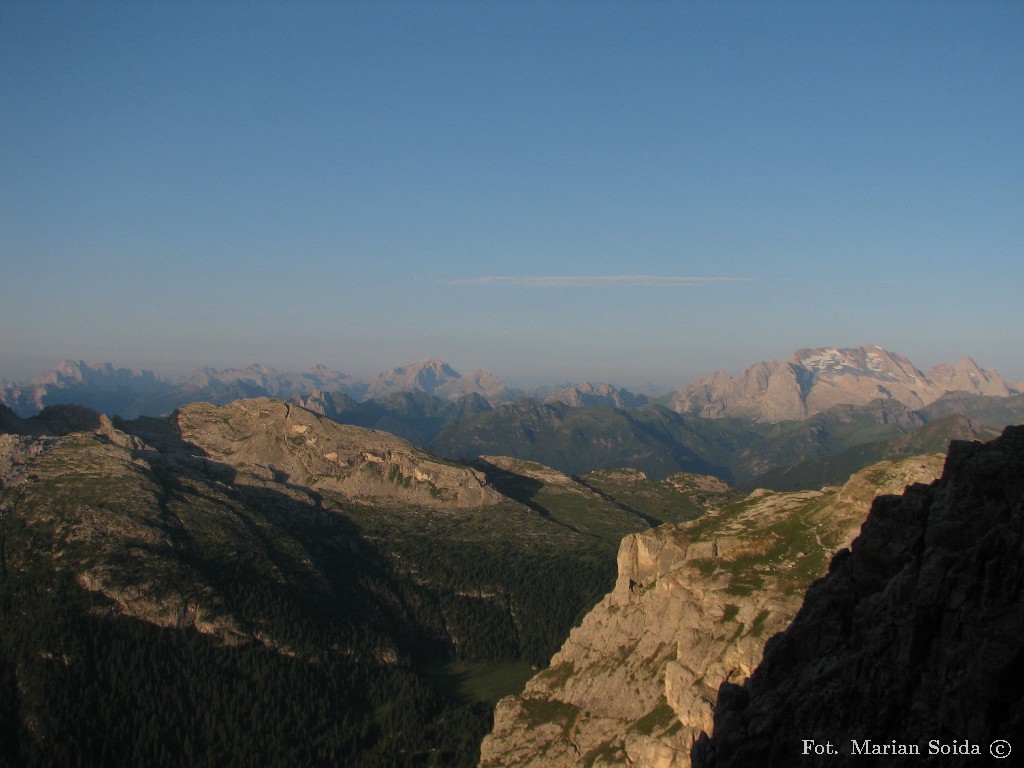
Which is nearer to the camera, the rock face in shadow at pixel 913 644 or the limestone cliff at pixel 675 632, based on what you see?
the rock face in shadow at pixel 913 644

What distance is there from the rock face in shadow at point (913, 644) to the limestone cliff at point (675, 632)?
45.1 metres

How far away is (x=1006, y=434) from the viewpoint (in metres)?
66.2

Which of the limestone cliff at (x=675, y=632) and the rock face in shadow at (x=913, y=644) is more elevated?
the rock face in shadow at (x=913, y=644)

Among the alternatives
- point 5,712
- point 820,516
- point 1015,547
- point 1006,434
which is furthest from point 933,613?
point 5,712

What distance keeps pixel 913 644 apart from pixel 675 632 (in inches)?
3794

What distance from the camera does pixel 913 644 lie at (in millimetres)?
53719

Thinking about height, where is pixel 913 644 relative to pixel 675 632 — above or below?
above

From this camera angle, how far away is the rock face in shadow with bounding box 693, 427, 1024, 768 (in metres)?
47.8

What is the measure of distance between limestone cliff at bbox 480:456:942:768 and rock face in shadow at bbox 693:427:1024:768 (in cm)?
4507

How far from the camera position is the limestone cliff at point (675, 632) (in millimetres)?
120625

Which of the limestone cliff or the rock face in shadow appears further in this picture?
the limestone cliff

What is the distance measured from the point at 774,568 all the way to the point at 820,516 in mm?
20876

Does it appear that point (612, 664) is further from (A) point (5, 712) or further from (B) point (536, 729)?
(A) point (5, 712)

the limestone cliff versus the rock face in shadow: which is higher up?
the rock face in shadow
